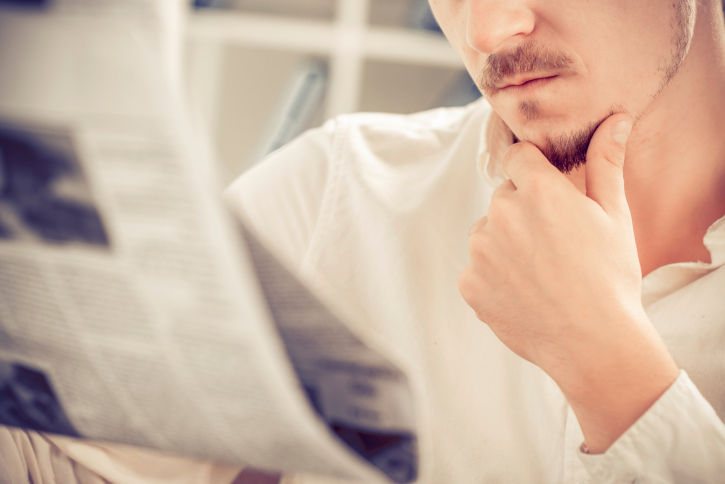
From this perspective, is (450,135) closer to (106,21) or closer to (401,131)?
(401,131)

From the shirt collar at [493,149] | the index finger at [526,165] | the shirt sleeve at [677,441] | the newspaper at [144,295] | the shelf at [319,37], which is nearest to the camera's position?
the newspaper at [144,295]

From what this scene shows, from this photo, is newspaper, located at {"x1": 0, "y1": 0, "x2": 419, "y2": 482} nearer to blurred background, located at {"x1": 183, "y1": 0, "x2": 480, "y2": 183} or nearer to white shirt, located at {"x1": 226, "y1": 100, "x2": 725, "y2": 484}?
white shirt, located at {"x1": 226, "y1": 100, "x2": 725, "y2": 484}

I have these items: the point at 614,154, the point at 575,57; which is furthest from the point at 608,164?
the point at 575,57

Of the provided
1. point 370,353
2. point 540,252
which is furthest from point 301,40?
point 370,353

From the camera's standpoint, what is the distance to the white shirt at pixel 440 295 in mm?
371

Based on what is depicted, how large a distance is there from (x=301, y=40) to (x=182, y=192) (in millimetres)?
1184

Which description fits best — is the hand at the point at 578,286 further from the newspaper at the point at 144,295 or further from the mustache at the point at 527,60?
the newspaper at the point at 144,295

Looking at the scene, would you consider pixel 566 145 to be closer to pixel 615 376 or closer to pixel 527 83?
pixel 527 83

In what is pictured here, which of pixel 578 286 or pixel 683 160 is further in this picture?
pixel 683 160

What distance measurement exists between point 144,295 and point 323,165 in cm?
49

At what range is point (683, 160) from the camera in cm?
58

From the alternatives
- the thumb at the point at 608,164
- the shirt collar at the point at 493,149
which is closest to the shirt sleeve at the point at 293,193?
the shirt collar at the point at 493,149

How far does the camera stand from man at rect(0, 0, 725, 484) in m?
0.36

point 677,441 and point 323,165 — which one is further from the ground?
point 323,165
